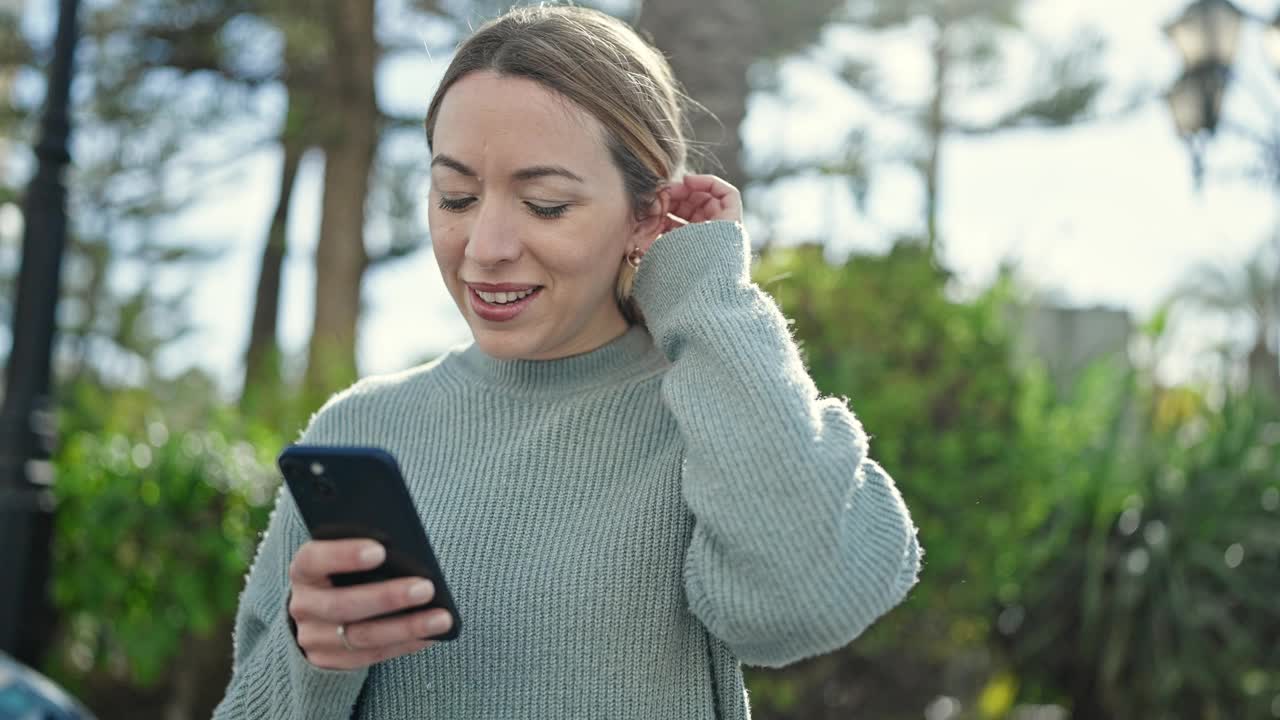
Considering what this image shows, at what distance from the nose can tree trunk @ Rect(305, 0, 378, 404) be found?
30.2 ft

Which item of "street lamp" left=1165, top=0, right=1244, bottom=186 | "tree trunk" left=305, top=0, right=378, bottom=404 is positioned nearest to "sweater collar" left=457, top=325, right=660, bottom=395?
"tree trunk" left=305, top=0, right=378, bottom=404

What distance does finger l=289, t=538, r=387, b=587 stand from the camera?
164cm

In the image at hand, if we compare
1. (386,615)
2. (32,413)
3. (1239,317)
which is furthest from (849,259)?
(1239,317)

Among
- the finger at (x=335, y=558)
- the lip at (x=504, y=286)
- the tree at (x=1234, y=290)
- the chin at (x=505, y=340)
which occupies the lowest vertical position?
the tree at (x=1234, y=290)

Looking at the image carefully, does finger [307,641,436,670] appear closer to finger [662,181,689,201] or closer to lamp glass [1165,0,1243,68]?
finger [662,181,689,201]

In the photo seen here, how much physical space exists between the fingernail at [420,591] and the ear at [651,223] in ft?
2.41

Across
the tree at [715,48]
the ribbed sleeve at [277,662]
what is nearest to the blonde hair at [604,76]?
the ribbed sleeve at [277,662]

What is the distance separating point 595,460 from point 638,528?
0.15 meters

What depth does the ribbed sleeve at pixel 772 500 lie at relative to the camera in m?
1.81

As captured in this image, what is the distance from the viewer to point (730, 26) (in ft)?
18.2

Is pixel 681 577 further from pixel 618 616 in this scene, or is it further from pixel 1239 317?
pixel 1239 317

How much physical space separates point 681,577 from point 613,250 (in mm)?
512

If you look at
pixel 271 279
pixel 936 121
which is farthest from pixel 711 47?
pixel 936 121

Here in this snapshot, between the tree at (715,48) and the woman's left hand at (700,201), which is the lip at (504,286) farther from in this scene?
the tree at (715,48)
